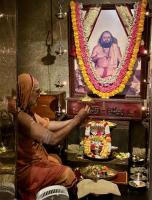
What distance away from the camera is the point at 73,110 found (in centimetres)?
618

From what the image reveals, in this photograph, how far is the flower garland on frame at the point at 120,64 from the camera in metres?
5.83

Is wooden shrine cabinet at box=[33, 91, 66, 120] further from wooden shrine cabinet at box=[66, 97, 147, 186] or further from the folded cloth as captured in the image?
the folded cloth

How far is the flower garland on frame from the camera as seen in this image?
5.83 m

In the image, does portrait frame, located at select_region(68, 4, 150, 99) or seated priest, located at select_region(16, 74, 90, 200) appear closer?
seated priest, located at select_region(16, 74, 90, 200)

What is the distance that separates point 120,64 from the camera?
6.05 meters

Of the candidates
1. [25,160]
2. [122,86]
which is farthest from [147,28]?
[25,160]

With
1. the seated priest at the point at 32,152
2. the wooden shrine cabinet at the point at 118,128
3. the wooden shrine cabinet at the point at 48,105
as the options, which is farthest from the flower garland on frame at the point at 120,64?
the seated priest at the point at 32,152

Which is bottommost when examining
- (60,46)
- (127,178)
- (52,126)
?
(127,178)

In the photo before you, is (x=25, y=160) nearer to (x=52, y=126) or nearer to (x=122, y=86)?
(x=52, y=126)

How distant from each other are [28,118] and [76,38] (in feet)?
9.84

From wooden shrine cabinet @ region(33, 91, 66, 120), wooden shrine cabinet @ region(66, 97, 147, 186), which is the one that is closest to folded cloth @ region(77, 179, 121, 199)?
wooden shrine cabinet @ region(66, 97, 147, 186)

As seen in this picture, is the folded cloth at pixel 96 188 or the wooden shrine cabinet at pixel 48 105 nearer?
the folded cloth at pixel 96 188

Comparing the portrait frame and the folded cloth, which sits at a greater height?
the portrait frame

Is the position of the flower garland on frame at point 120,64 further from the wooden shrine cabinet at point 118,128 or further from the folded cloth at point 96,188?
the folded cloth at point 96,188
